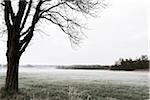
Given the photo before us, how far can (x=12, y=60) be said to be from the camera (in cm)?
2228

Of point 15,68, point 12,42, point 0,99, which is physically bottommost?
point 0,99

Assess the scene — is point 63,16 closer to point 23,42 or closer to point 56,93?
point 23,42

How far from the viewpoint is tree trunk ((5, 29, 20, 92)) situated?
2216 centimetres

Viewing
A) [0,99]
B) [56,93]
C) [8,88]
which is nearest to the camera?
[0,99]

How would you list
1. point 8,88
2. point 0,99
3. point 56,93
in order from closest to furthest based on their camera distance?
1. point 0,99
2. point 8,88
3. point 56,93

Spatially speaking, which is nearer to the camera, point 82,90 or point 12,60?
point 12,60

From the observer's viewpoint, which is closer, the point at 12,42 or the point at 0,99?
the point at 0,99

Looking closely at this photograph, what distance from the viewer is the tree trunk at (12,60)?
22.2 metres

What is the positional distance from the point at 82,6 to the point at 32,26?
3606 mm

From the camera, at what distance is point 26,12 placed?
74.4ft

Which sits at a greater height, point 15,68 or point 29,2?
point 29,2

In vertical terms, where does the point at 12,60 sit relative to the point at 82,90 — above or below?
A: above

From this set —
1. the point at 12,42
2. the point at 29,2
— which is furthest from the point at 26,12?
the point at 12,42

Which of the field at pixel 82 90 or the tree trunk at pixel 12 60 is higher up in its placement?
the tree trunk at pixel 12 60
